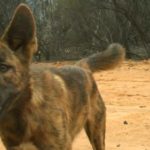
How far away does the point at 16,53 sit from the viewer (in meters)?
5.59

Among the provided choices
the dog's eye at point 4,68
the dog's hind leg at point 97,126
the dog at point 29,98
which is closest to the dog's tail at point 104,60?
the dog's hind leg at point 97,126

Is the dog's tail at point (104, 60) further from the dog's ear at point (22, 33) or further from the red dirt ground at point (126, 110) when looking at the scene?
the dog's ear at point (22, 33)

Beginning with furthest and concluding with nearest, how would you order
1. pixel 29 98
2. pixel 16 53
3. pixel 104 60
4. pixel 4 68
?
pixel 104 60 < pixel 29 98 < pixel 16 53 < pixel 4 68

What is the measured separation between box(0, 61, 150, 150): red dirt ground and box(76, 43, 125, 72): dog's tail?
115 cm

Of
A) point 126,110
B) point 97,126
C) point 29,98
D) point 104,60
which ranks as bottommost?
point 126,110

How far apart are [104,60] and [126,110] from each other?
119 inches

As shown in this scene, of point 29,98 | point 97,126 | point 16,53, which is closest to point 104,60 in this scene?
point 97,126

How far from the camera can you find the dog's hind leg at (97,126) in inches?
301

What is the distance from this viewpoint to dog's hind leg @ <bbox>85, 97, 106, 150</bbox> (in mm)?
7656

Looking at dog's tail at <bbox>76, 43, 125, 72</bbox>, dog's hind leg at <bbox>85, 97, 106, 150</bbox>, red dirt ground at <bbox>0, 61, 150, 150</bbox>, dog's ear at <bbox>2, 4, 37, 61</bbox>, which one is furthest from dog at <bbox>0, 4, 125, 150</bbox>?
red dirt ground at <bbox>0, 61, 150, 150</bbox>

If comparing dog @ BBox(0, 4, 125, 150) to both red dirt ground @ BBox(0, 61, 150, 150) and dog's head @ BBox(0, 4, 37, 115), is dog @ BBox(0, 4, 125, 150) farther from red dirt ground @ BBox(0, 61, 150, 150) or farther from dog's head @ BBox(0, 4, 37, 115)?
red dirt ground @ BBox(0, 61, 150, 150)

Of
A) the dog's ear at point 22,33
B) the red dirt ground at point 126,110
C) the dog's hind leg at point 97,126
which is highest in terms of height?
the dog's ear at point 22,33

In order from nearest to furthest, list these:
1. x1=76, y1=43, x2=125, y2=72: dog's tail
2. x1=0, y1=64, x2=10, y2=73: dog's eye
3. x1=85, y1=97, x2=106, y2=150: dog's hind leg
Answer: x1=0, y1=64, x2=10, y2=73: dog's eye, x1=85, y1=97, x2=106, y2=150: dog's hind leg, x1=76, y1=43, x2=125, y2=72: dog's tail

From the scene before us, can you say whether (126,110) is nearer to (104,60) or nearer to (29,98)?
(104,60)
